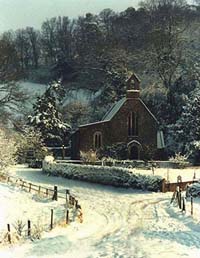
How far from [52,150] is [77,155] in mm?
5581

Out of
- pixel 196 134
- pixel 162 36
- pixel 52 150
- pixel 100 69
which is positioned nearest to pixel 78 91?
pixel 100 69

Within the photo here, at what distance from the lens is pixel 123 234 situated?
21984 mm

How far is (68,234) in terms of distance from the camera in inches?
853

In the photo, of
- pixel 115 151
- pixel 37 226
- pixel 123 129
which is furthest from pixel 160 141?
pixel 37 226

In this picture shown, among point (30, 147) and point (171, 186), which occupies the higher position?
point (30, 147)

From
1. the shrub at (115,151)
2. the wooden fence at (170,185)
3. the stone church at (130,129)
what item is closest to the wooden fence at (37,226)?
the wooden fence at (170,185)

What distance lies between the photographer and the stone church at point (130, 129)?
54.7m

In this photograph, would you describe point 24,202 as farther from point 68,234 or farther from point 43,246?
point 43,246

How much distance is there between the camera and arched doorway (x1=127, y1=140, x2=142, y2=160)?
181ft

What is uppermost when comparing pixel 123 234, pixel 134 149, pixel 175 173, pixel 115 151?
pixel 134 149

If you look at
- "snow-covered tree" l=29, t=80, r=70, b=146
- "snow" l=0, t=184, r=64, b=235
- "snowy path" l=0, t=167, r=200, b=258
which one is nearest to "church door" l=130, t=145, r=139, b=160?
"snow-covered tree" l=29, t=80, r=70, b=146

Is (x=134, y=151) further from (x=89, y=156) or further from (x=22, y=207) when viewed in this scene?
(x=22, y=207)

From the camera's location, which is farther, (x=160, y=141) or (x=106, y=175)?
(x=160, y=141)

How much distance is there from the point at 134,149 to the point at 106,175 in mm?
15321
